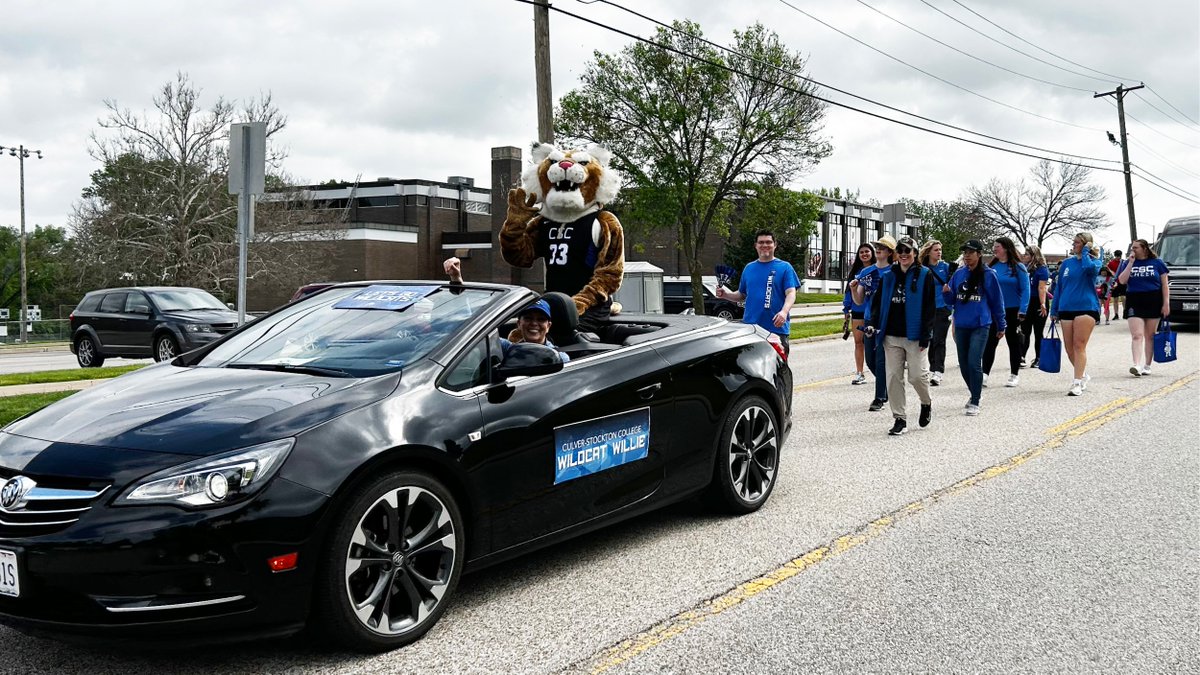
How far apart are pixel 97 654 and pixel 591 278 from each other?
3.86 m

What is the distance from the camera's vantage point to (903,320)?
29.3ft

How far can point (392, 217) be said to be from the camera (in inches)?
2830

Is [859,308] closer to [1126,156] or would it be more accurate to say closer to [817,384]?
[817,384]

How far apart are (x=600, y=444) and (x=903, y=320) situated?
5163 millimetres

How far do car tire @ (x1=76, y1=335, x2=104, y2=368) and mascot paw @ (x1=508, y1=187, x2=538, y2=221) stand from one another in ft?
52.0

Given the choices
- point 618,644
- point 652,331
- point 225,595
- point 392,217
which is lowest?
point 618,644

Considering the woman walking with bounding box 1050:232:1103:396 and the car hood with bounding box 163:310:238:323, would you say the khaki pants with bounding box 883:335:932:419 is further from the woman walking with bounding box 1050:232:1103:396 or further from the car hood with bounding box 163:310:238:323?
the car hood with bounding box 163:310:238:323

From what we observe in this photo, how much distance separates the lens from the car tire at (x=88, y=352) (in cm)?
2009

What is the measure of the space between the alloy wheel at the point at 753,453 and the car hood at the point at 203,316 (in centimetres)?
1484

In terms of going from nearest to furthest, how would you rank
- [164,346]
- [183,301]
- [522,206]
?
[522,206] < [164,346] < [183,301]

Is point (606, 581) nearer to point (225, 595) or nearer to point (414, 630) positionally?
point (414, 630)

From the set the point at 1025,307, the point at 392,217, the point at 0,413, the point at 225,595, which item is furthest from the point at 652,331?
the point at 392,217

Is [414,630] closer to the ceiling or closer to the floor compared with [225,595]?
closer to the floor

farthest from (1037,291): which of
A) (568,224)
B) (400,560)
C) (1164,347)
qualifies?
(400,560)
